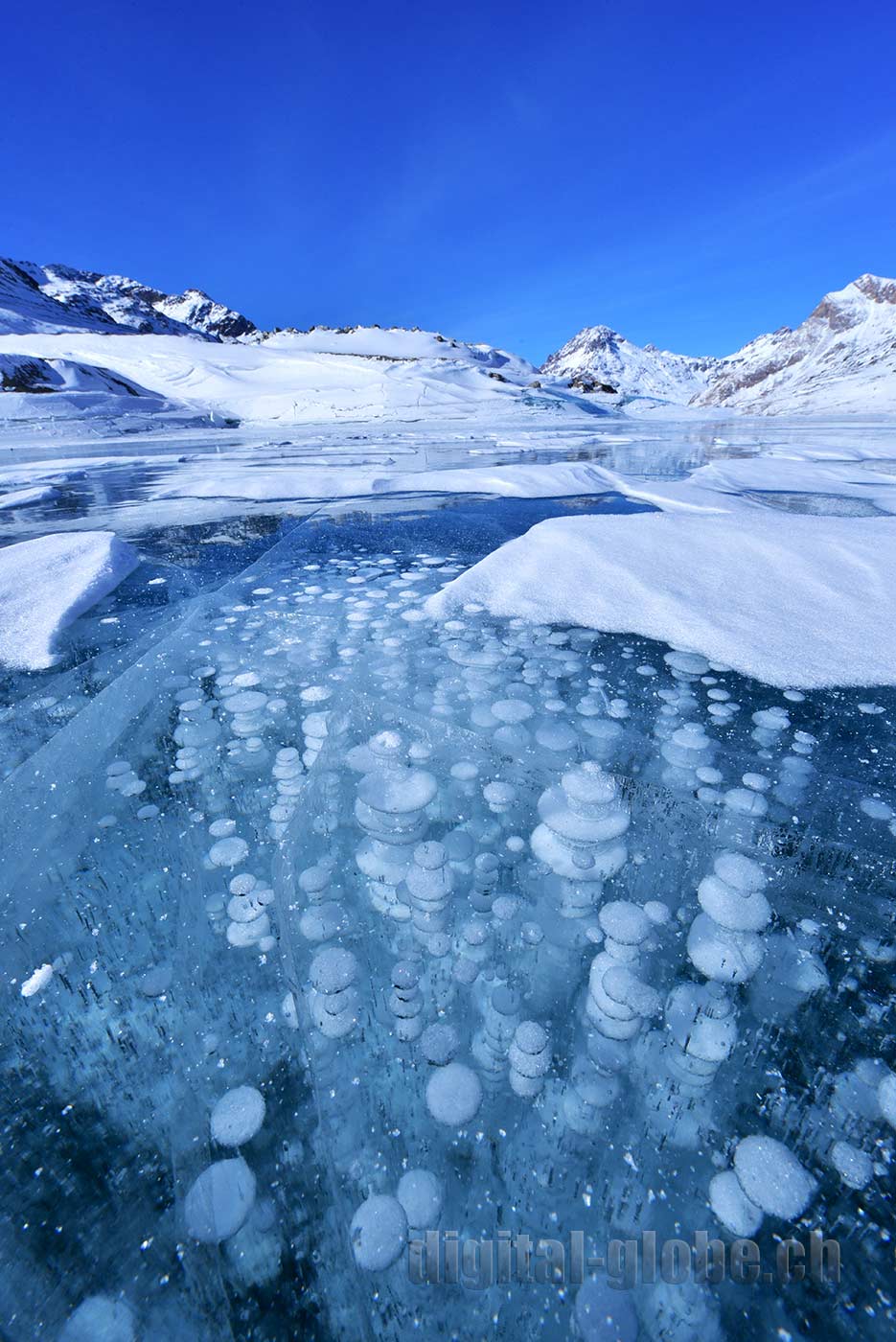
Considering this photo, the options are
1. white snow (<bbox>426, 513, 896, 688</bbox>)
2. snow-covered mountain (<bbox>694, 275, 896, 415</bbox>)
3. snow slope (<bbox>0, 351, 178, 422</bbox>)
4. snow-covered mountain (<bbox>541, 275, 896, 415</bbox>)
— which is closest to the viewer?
white snow (<bbox>426, 513, 896, 688</bbox>)

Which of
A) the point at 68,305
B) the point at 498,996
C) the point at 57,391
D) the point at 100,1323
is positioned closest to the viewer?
the point at 100,1323

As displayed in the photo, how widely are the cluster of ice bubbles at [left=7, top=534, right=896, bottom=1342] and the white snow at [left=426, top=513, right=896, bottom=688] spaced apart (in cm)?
39

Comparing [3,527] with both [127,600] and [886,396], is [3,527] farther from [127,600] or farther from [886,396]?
[886,396]

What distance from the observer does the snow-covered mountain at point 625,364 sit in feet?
464

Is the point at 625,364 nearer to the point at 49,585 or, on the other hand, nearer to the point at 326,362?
the point at 326,362

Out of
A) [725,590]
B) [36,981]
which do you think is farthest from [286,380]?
[36,981]

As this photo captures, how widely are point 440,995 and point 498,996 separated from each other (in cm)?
10

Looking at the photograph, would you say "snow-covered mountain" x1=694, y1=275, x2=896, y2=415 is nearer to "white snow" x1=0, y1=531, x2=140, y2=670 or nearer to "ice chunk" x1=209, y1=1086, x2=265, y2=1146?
"white snow" x1=0, y1=531, x2=140, y2=670

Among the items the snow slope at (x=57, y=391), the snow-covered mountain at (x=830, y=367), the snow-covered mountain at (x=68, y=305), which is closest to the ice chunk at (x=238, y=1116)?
the snow slope at (x=57, y=391)

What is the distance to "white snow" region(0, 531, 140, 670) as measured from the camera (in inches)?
81.7

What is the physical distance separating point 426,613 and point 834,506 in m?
3.80

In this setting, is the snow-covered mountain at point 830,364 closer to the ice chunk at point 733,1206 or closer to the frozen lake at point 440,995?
the frozen lake at point 440,995

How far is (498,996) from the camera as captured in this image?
899 millimetres

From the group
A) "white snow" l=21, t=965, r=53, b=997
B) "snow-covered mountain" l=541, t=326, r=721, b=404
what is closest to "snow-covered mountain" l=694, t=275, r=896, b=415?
"white snow" l=21, t=965, r=53, b=997
